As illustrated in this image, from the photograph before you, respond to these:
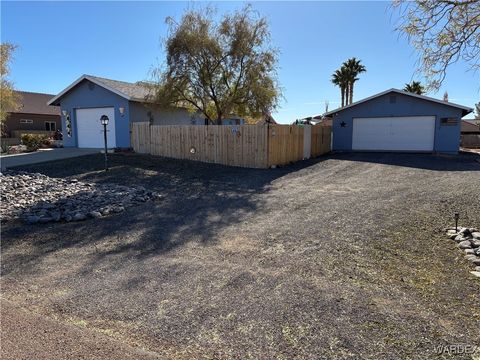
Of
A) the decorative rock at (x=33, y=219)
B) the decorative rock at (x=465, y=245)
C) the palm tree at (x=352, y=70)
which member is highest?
the palm tree at (x=352, y=70)

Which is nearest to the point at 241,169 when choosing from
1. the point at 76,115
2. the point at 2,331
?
the point at 2,331

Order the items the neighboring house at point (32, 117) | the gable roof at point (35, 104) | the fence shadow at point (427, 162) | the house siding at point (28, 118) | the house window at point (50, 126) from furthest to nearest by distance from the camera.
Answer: the house window at point (50, 126) → the gable roof at point (35, 104) → the neighboring house at point (32, 117) → the house siding at point (28, 118) → the fence shadow at point (427, 162)

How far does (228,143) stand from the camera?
45.9 feet

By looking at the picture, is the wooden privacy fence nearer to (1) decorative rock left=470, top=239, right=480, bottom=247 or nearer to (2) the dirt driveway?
(2) the dirt driveway

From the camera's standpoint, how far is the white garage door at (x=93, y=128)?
18.5 metres

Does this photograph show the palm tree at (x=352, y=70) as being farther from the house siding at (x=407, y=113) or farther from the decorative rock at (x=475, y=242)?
the decorative rock at (x=475, y=242)

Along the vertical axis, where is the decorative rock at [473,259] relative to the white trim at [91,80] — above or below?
below

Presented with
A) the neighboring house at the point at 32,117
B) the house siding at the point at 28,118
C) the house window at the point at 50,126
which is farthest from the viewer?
the house window at the point at 50,126

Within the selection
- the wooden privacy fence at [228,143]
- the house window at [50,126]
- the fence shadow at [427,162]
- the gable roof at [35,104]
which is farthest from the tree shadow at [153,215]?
the house window at [50,126]

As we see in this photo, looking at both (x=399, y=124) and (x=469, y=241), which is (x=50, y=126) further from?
(x=469, y=241)

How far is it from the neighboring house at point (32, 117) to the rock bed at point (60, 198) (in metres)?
20.9

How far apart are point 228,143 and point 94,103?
963 centimetres

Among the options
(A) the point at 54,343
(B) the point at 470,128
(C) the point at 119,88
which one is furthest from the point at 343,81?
(A) the point at 54,343

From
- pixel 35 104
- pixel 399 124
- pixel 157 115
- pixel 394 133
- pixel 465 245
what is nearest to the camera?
pixel 465 245
